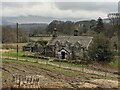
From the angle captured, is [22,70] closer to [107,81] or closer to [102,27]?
[107,81]

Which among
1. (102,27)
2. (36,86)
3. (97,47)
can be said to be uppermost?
(102,27)

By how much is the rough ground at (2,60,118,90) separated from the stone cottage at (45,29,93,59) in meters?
10.1

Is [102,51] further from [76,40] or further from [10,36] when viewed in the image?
[10,36]

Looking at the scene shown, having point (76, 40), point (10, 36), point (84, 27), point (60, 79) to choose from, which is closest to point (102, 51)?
point (76, 40)

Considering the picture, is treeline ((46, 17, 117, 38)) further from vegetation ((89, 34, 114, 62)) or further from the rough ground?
the rough ground

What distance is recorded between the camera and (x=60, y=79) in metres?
23.3

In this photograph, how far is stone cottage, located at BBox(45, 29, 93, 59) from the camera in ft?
124

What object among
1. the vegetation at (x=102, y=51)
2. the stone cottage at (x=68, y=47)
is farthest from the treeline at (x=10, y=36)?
the vegetation at (x=102, y=51)

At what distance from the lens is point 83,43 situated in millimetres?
38531

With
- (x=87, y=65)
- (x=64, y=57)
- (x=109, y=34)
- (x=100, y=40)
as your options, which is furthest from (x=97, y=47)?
(x=109, y=34)

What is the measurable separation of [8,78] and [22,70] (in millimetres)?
4184

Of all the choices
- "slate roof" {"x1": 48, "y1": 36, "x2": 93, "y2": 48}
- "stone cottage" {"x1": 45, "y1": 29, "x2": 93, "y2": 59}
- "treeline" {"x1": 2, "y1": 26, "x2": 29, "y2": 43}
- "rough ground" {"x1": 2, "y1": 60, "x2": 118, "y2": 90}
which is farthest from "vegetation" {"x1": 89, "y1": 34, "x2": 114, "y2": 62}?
"treeline" {"x1": 2, "y1": 26, "x2": 29, "y2": 43}

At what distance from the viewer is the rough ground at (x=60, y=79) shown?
70.0ft

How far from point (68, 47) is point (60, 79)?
16.1 m
